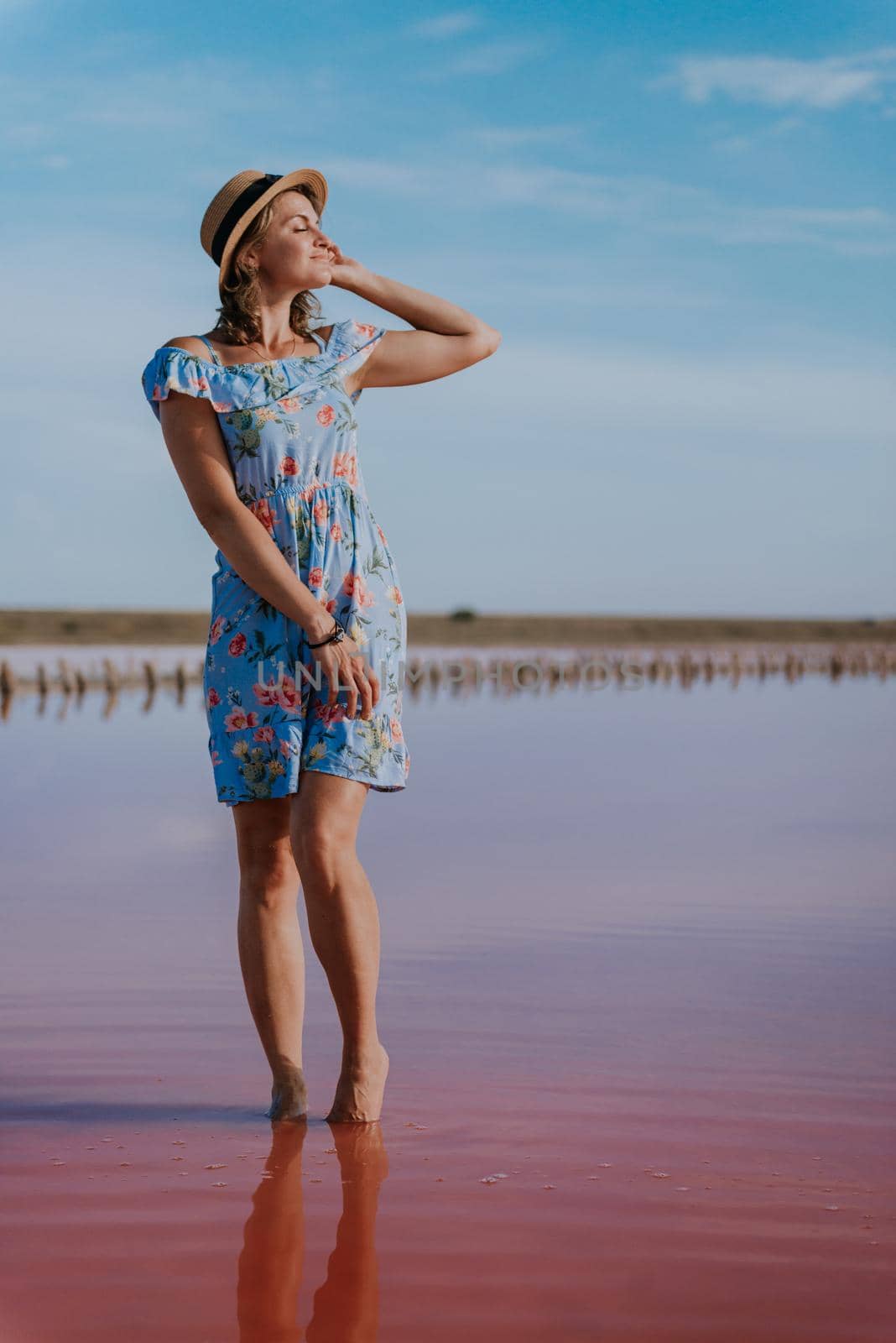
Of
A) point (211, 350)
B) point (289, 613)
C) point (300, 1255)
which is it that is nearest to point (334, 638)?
point (289, 613)

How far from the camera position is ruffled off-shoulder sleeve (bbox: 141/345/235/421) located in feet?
11.1

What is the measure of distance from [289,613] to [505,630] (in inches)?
4176

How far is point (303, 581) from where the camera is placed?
3.42 meters

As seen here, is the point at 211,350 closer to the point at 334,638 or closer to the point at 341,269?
the point at 341,269

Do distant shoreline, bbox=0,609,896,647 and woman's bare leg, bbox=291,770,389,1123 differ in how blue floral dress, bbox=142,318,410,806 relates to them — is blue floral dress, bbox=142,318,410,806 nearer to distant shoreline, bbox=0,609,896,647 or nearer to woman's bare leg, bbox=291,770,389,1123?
woman's bare leg, bbox=291,770,389,1123

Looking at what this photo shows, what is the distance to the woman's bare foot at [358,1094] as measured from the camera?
3.43 meters

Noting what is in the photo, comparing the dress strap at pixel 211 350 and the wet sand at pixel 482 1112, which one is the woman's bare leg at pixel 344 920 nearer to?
the wet sand at pixel 482 1112

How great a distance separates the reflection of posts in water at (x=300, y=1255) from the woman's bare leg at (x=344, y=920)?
11 cm

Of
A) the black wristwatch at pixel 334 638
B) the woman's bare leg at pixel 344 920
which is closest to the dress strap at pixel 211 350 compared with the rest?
the black wristwatch at pixel 334 638

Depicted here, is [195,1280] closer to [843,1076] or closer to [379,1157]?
[379,1157]

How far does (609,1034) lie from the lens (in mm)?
4227

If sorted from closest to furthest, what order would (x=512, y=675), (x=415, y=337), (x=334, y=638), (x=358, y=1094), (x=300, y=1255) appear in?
(x=300, y=1255) → (x=334, y=638) → (x=358, y=1094) → (x=415, y=337) → (x=512, y=675)

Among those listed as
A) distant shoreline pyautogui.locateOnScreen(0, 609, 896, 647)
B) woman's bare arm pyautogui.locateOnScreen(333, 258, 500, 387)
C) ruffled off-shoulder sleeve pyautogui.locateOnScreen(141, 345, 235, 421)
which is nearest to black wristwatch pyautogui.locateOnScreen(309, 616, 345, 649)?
ruffled off-shoulder sleeve pyautogui.locateOnScreen(141, 345, 235, 421)

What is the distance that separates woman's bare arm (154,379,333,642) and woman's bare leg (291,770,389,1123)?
0.31 m
